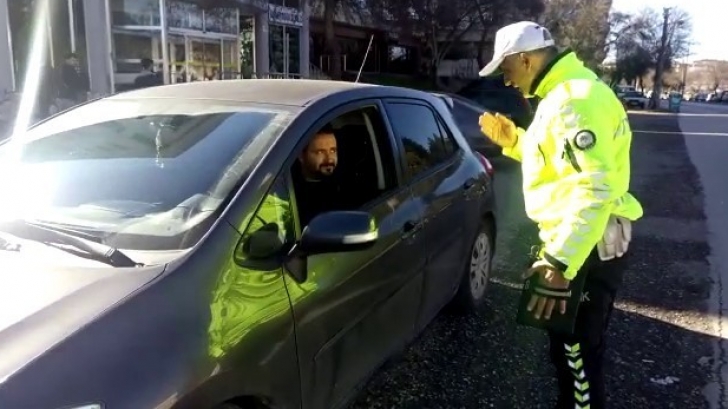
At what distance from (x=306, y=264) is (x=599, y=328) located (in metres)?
1.27

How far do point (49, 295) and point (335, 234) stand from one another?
887 millimetres

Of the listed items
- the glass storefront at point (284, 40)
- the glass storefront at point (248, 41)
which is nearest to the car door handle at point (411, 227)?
the glass storefront at point (248, 41)

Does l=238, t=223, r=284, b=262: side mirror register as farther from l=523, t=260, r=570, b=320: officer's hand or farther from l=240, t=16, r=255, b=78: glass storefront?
l=240, t=16, r=255, b=78: glass storefront

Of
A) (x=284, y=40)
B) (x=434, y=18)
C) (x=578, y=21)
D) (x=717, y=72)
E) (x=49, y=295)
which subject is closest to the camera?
(x=49, y=295)

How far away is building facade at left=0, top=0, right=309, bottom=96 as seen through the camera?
18.0 meters

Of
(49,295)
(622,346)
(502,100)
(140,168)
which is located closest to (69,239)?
(49,295)

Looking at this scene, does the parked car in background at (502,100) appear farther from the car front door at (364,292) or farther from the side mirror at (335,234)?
the side mirror at (335,234)

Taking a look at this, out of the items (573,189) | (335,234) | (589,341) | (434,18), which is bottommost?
(589,341)

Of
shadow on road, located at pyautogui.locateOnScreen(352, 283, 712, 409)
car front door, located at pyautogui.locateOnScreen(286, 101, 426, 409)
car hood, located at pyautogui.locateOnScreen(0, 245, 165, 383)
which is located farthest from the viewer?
shadow on road, located at pyautogui.locateOnScreen(352, 283, 712, 409)

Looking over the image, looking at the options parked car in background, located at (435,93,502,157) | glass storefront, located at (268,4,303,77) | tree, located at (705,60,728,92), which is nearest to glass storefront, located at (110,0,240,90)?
glass storefront, located at (268,4,303,77)

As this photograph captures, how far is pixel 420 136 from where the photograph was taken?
3752mm

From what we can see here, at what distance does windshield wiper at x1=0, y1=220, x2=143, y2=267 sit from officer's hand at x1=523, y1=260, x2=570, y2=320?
4.69 feet

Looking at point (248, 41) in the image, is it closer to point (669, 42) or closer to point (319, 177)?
point (319, 177)

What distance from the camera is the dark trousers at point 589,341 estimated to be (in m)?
2.66
